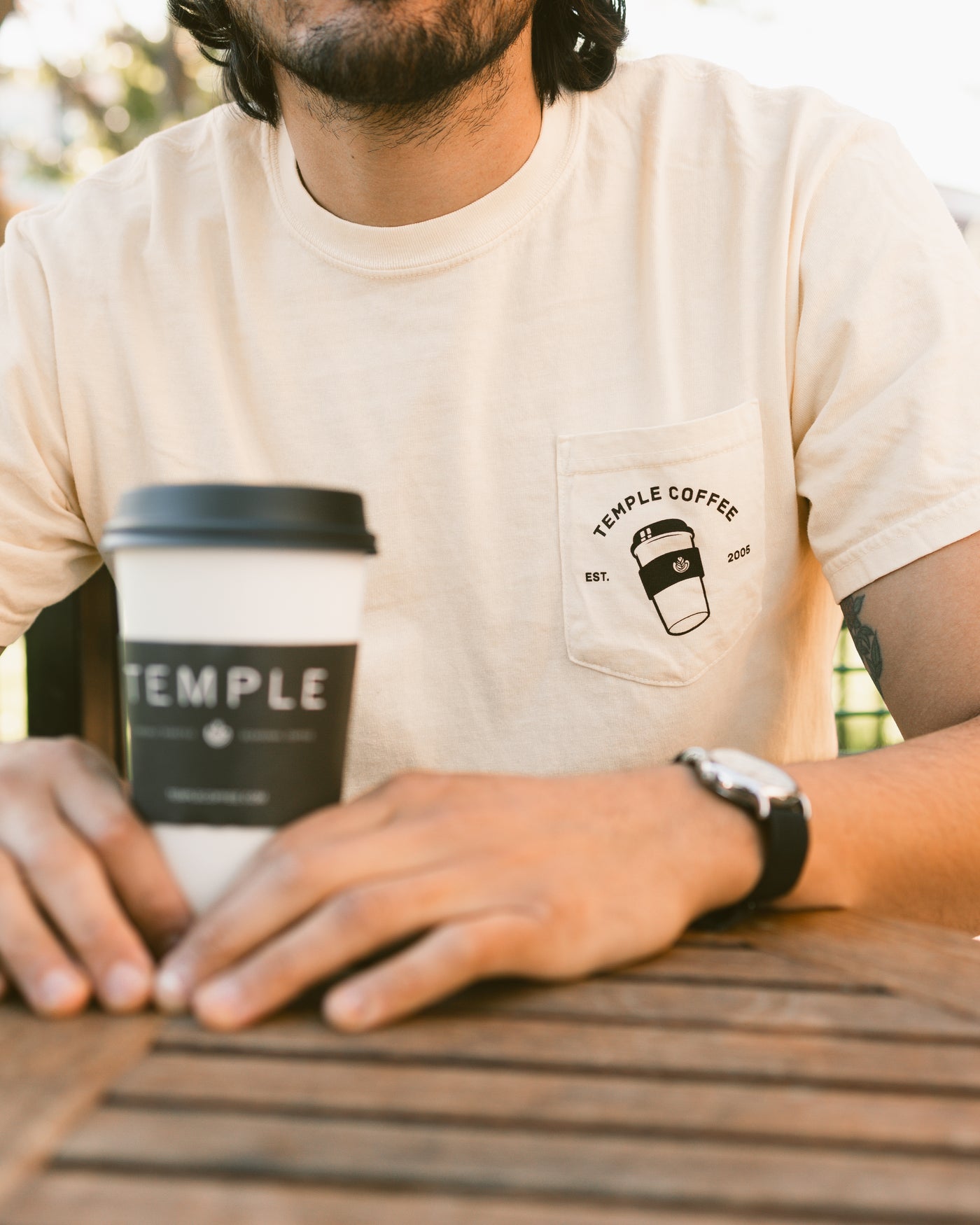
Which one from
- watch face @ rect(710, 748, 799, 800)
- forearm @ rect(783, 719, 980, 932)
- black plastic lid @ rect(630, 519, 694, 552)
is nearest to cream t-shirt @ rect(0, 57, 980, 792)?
black plastic lid @ rect(630, 519, 694, 552)

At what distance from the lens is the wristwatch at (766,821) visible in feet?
2.83

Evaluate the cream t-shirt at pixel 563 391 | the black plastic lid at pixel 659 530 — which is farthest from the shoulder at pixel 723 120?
the black plastic lid at pixel 659 530

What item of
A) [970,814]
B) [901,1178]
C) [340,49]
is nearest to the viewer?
[901,1178]

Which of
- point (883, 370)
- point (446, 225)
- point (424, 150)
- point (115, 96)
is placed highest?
point (115, 96)

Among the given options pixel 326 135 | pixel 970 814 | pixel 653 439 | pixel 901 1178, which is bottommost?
pixel 970 814

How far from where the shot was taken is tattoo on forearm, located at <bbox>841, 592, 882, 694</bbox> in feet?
4.50

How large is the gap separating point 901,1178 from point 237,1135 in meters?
0.30

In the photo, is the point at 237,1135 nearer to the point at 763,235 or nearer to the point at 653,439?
the point at 653,439

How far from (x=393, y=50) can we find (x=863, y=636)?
37.6 inches

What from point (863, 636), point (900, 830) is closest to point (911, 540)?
point (863, 636)

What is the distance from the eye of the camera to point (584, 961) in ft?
2.37

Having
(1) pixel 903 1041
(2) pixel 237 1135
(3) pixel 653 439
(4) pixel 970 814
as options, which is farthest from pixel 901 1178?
(3) pixel 653 439

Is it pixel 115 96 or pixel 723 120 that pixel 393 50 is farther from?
pixel 115 96

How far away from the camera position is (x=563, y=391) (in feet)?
4.93
